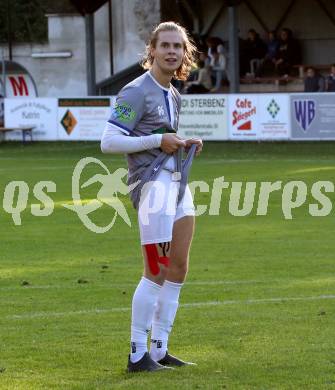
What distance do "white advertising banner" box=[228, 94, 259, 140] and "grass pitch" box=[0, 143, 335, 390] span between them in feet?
35.8

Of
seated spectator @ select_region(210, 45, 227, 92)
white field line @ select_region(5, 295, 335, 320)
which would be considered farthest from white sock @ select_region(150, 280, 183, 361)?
seated spectator @ select_region(210, 45, 227, 92)

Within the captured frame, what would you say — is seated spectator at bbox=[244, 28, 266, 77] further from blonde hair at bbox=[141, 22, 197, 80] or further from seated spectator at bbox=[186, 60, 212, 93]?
blonde hair at bbox=[141, 22, 197, 80]

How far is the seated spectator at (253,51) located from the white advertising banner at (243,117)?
924 cm

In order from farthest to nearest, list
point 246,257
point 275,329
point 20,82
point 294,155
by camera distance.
→ point 20,82
point 294,155
point 246,257
point 275,329

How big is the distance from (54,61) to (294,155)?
17131 millimetres

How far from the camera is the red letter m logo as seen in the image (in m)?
42.0

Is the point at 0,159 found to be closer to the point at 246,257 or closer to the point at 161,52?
the point at 246,257

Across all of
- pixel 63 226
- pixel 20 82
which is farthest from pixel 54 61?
pixel 63 226

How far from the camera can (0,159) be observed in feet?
103

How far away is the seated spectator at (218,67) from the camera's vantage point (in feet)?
127

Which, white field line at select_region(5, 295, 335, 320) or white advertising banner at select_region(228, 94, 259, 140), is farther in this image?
white advertising banner at select_region(228, 94, 259, 140)

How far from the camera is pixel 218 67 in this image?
127ft

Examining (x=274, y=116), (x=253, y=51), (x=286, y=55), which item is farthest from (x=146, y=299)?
(x=253, y=51)

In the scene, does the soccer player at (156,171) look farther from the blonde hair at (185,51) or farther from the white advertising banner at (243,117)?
the white advertising banner at (243,117)
